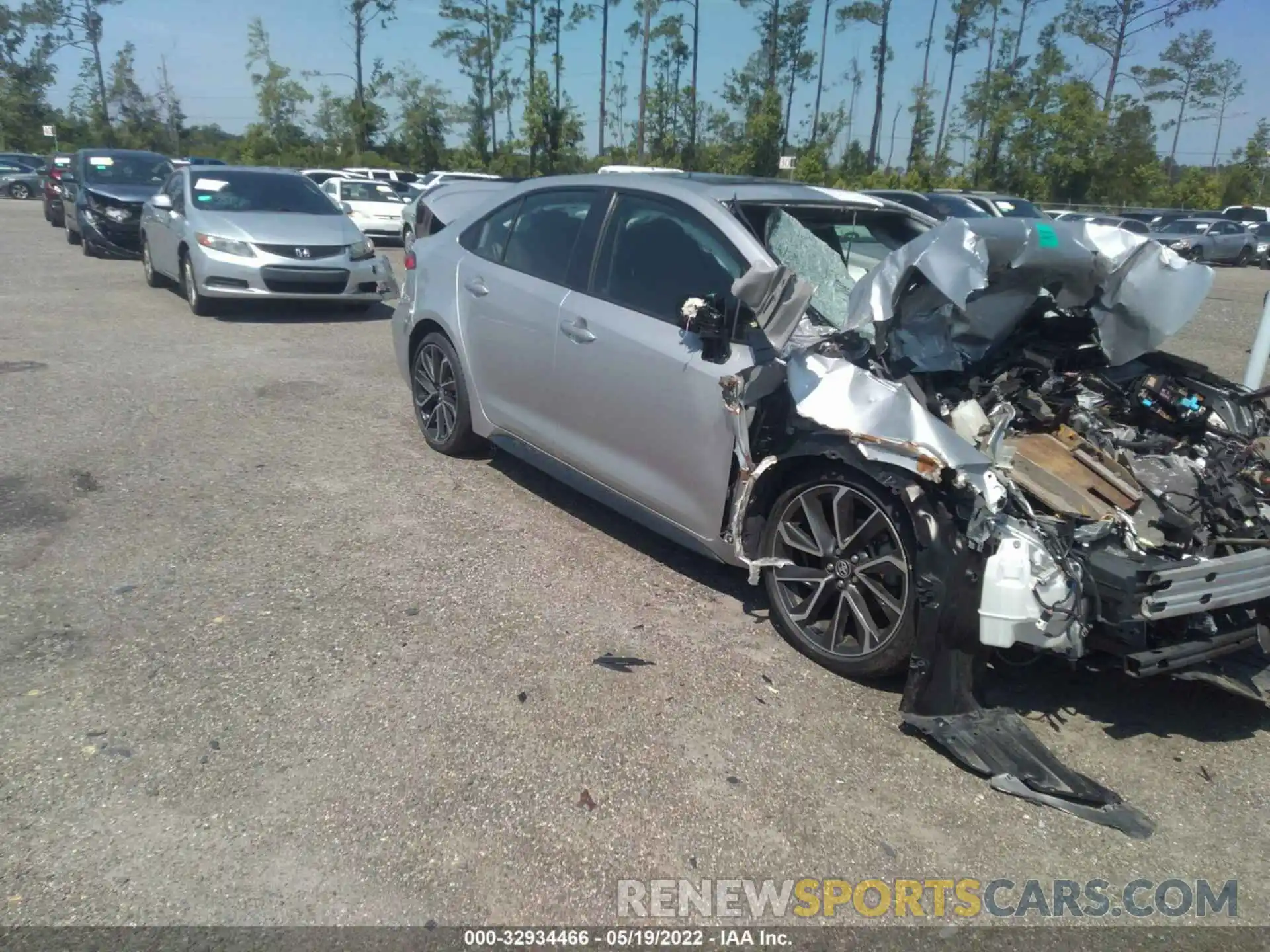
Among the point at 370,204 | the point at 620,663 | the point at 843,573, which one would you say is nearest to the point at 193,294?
the point at 620,663

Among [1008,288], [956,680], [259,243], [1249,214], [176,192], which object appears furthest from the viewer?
[1249,214]

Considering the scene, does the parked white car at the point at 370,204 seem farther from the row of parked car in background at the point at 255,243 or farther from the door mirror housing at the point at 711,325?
the door mirror housing at the point at 711,325

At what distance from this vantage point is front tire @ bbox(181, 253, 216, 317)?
1105 cm

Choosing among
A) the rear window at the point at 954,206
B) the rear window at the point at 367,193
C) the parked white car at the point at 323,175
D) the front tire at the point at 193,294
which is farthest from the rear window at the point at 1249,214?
the front tire at the point at 193,294

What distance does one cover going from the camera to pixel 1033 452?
3816 mm

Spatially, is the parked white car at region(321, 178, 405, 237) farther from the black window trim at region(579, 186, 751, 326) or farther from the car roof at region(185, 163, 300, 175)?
the black window trim at region(579, 186, 751, 326)

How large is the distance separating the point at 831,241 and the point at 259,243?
25.4 feet

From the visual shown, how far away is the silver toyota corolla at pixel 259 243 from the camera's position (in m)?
10.6

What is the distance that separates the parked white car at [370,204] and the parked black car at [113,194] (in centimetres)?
492

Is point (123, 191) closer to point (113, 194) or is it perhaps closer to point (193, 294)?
point (113, 194)

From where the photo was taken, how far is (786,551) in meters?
4.06

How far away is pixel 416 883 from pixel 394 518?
112 inches

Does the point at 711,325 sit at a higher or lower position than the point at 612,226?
lower


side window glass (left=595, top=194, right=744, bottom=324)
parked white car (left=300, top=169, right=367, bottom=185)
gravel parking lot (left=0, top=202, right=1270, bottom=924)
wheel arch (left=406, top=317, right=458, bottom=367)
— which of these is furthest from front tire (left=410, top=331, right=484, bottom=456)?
parked white car (left=300, top=169, right=367, bottom=185)
